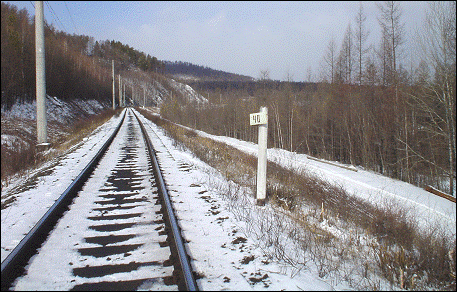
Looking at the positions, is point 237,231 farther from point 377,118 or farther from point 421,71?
point 377,118

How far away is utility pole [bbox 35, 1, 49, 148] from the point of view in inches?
408

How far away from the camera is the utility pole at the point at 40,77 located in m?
10.4

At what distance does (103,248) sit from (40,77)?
9.58 metres

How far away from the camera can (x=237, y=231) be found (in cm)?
380

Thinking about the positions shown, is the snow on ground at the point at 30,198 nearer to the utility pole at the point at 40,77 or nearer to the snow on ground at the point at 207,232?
the snow on ground at the point at 207,232

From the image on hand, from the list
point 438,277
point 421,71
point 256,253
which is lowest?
point 438,277

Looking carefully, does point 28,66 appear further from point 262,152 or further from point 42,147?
point 262,152

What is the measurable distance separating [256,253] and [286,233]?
0.93m

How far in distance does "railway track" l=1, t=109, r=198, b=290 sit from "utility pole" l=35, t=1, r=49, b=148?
261 inches

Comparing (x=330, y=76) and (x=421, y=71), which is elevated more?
(x=330, y=76)

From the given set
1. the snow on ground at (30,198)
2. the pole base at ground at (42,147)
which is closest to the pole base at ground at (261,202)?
the snow on ground at (30,198)

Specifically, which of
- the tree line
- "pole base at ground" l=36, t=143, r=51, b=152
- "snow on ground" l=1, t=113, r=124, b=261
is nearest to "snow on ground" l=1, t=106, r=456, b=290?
"snow on ground" l=1, t=113, r=124, b=261

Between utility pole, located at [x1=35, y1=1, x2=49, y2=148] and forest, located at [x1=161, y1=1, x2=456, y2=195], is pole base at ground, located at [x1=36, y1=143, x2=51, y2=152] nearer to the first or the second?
utility pole, located at [x1=35, y1=1, x2=49, y2=148]

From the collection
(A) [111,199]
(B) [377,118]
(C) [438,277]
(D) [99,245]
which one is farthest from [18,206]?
(B) [377,118]
